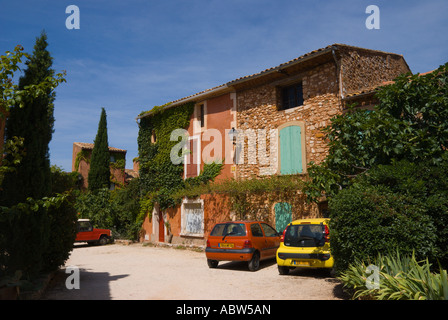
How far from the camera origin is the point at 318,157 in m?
14.0

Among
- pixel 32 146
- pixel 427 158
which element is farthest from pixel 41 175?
pixel 427 158

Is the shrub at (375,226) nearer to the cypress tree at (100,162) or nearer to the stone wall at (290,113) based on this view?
the stone wall at (290,113)

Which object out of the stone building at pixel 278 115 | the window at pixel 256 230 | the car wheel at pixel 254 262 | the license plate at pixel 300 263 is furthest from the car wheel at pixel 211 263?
the stone building at pixel 278 115

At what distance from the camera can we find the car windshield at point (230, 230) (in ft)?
35.0

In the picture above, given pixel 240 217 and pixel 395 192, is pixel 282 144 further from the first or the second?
pixel 395 192

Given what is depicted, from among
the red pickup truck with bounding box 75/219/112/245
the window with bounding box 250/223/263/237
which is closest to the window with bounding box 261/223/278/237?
the window with bounding box 250/223/263/237

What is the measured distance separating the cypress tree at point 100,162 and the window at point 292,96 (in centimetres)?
2203

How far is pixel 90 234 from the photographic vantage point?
20.6 m

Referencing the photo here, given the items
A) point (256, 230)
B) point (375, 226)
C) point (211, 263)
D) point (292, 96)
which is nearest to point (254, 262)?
point (256, 230)

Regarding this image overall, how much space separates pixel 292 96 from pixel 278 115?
1.08 metres

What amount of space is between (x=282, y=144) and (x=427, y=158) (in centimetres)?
769

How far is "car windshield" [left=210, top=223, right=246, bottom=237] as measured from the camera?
10680 mm

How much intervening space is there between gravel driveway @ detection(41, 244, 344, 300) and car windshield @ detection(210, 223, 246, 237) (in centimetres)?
111
